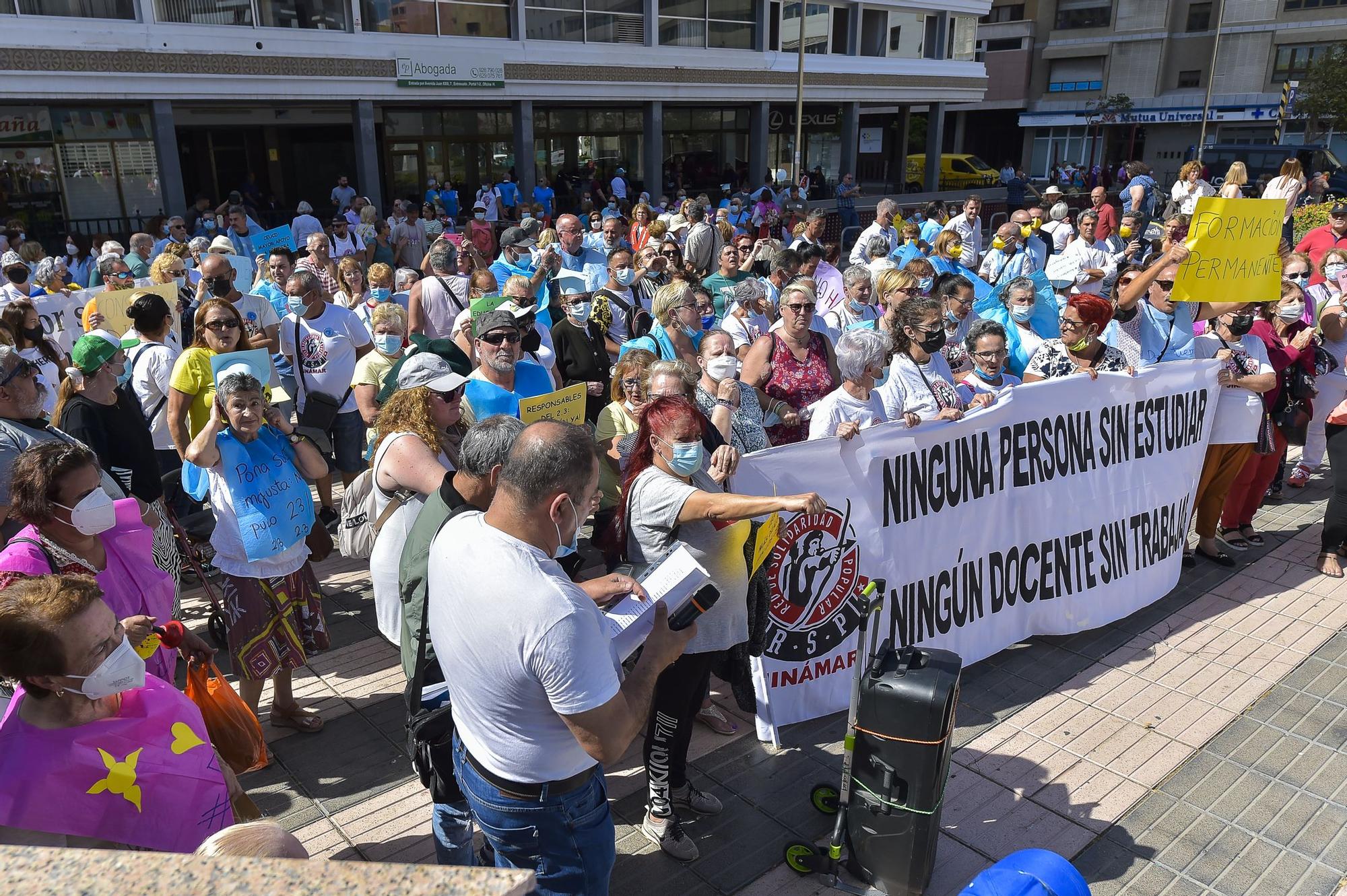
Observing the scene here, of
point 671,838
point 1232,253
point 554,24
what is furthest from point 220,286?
point 554,24

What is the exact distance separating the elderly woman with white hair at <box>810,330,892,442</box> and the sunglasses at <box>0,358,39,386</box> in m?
3.65

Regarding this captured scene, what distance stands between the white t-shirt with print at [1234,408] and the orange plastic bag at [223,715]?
19.5ft

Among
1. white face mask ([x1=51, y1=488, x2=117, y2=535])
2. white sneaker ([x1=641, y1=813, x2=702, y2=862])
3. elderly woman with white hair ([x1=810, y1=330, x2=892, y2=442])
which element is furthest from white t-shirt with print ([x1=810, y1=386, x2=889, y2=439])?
white face mask ([x1=51, y1=488, x2=117, y2=535])

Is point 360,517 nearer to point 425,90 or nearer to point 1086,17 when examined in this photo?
point 425,90

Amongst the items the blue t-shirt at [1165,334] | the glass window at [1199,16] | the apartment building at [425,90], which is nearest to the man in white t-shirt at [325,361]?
the blue t-shirt at [1165,334]

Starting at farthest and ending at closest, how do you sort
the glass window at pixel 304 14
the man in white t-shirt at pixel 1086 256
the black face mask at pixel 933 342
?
the glass window at pixel 304 14 → the man in white t-shirt at pixel 1086 256 → the black face mask at pixel 933 342

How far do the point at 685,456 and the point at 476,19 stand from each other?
76.4 feet

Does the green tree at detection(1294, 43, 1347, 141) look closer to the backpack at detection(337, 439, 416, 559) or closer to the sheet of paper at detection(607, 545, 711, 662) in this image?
the backpack at detection(337, 439, 416, 559)

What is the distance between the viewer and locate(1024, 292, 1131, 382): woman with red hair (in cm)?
546

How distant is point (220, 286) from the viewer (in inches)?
265

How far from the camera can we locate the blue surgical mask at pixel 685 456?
135 inches

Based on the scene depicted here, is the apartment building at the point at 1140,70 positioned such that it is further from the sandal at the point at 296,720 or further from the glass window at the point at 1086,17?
the sandal at the point at 296,720

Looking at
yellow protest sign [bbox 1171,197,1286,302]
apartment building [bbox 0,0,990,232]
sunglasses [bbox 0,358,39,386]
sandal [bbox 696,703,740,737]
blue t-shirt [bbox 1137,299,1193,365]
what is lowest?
sandal [bbox 696,703,740,737]

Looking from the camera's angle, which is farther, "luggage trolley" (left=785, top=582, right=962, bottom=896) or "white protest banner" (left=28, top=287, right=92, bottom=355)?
"white protest banner" (left=28, top=287, right=92, bottom=355)
